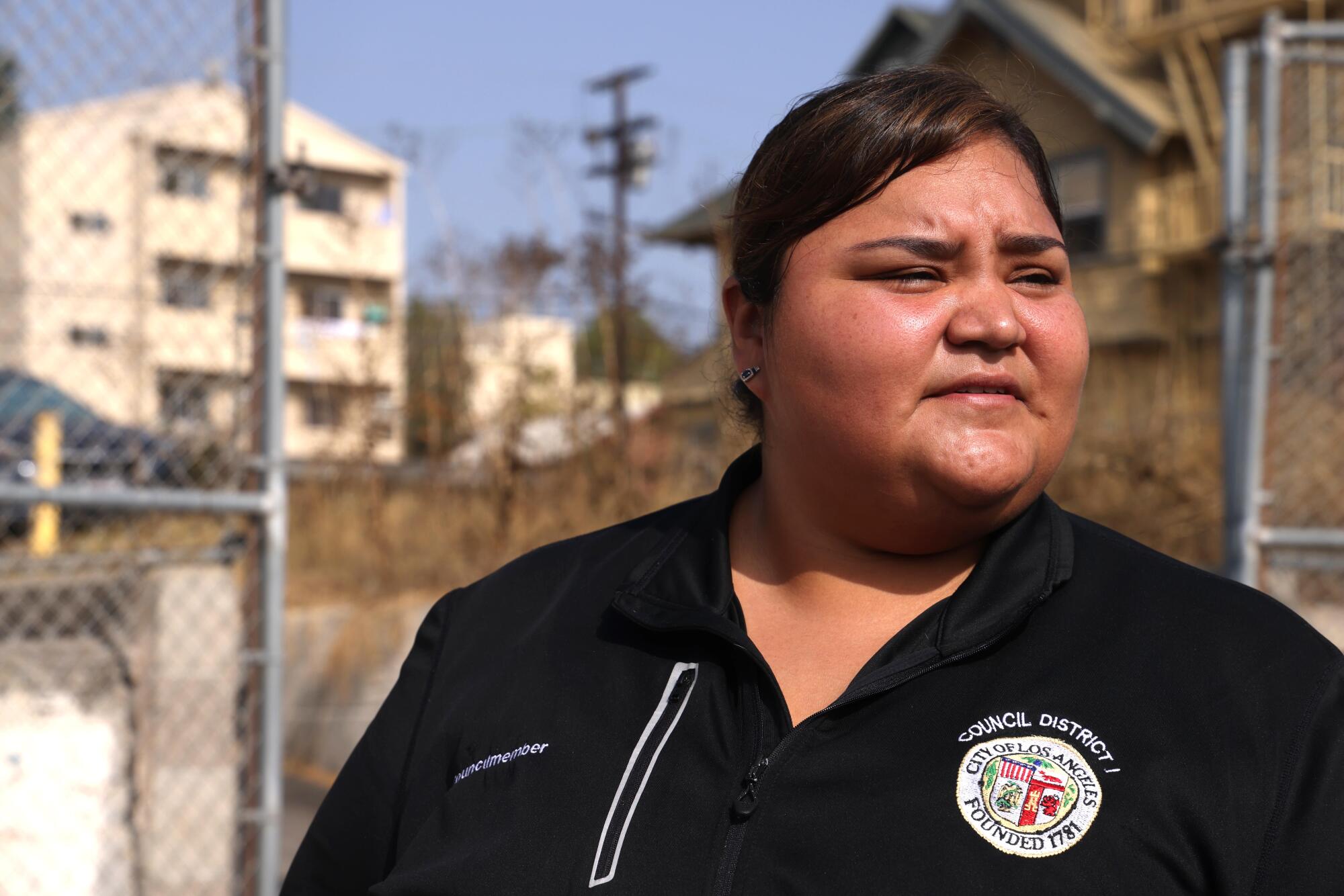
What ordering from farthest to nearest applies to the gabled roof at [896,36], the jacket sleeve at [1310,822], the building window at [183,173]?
the gabled roof at [896,36], the building window at [183,173], the jacket sleeve at [1310,822]

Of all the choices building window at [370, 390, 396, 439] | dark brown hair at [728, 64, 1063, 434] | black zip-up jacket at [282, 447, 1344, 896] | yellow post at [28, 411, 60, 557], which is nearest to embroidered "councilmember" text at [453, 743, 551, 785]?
black zip-up jacket at [282, 447, 1344, 896]

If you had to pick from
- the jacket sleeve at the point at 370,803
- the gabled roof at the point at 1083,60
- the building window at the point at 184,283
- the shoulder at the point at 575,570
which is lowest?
the jacket sleeve at the point at 370,803

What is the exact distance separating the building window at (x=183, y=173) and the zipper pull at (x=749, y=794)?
10.3 feet

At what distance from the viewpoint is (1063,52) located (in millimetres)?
17469

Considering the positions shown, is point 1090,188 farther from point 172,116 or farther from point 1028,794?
point 1028,794

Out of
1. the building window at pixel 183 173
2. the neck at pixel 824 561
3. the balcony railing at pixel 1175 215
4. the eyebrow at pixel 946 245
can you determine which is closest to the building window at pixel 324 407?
the building window at pixel 183 173

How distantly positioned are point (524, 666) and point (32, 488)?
1.69 meters

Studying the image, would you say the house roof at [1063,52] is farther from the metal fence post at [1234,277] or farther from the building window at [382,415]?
the metal fence post at [1234,277]

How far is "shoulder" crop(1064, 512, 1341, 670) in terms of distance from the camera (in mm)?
1630

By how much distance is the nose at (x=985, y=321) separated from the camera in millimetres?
1756

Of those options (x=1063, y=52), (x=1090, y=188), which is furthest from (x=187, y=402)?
(x=1090, y=188)

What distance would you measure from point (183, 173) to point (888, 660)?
333 centimetres

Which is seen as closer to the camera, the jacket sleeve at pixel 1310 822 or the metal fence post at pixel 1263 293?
the jacket sleeve at pixel 1310 822

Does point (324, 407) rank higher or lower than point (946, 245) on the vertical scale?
lower
